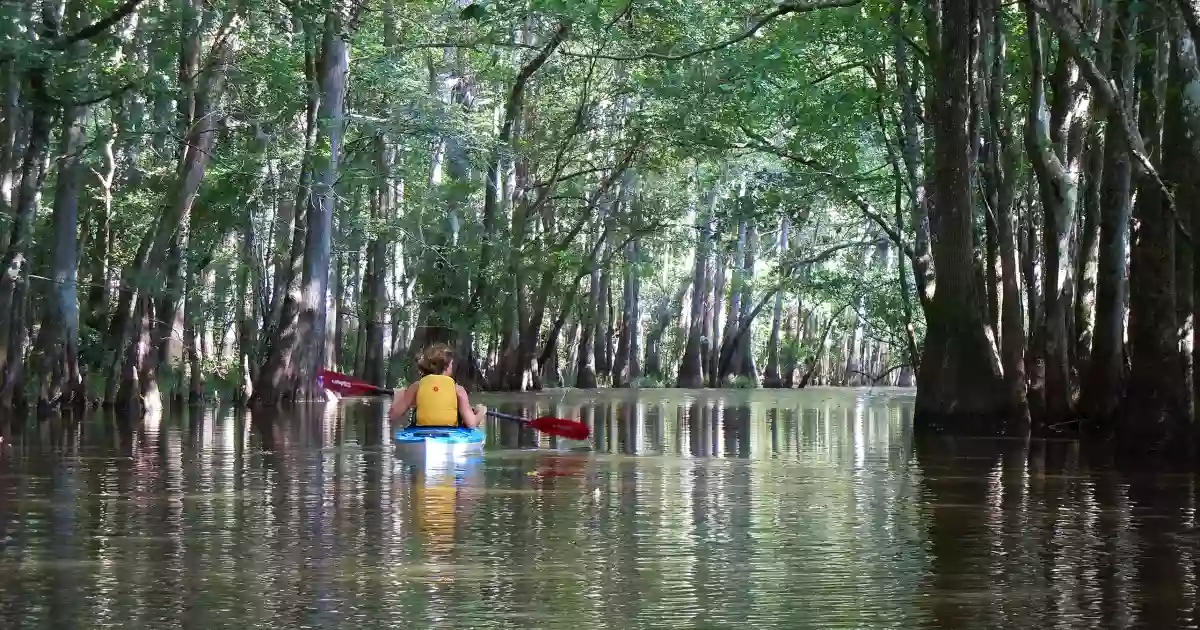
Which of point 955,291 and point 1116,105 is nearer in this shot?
point 1116,105

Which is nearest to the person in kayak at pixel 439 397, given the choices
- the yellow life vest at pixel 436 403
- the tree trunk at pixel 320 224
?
the yellow life vest at pixel 436 403

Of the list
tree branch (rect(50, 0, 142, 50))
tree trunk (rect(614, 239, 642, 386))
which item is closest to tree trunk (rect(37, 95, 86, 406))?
tree branch (rect(50, 0, 142, 50))

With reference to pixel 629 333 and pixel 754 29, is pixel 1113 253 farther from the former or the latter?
pixel 629 333

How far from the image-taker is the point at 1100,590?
6.43m

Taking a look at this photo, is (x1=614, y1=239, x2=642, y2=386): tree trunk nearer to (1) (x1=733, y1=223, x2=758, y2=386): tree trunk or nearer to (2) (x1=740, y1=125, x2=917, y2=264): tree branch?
(1) (x1=733, y1=223, x2=758, y2=386): tree trunk

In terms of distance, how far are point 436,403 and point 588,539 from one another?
17.1 ft

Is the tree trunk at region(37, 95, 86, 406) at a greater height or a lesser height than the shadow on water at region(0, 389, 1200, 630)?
greater

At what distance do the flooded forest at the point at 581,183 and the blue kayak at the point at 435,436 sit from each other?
3428 mm

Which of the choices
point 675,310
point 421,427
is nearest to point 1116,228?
point 421,427

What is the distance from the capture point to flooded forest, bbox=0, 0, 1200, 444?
1619 cm

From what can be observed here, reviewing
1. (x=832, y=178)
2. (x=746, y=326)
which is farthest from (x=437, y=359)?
(x=746, y=326)

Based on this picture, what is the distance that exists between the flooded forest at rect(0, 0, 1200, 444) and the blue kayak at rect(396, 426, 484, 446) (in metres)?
3.43

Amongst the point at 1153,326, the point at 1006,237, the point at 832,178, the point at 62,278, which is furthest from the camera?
the point at 832,178

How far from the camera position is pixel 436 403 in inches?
515
